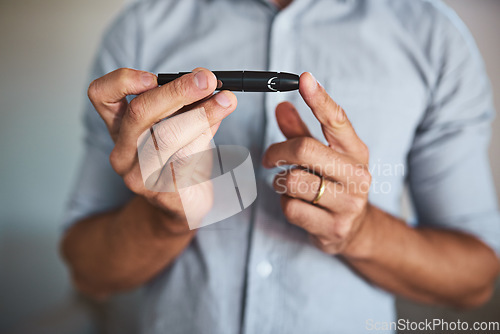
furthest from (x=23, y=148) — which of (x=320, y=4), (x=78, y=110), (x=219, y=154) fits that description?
(x=320, y=4)

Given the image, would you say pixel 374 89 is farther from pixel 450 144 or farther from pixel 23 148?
pixel 23 148

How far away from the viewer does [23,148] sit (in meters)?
0.35

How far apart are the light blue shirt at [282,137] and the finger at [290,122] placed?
0.01 metres

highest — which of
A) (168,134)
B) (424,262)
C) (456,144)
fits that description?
(168,134)

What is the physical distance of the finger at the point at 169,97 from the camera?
7.8 inches

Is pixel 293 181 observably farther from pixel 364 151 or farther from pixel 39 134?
pixel 39 134

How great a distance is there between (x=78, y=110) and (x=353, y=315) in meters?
0.38

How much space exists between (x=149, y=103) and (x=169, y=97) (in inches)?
0.6

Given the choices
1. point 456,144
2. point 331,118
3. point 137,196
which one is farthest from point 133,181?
point 456,144

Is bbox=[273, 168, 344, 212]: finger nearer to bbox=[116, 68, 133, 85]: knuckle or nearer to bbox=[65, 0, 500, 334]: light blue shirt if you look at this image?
bbox=[65, 0, 500, 334]: light blue shirt

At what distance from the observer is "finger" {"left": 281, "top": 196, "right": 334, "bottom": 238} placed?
0.85ft

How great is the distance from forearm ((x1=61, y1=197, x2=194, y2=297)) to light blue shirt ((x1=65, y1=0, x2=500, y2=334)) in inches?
0.9

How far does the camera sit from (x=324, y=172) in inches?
9.7

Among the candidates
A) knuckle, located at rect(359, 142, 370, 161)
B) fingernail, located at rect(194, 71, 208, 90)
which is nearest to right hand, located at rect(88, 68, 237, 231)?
fingernail, located at rect(194, 71, 208, 90)
